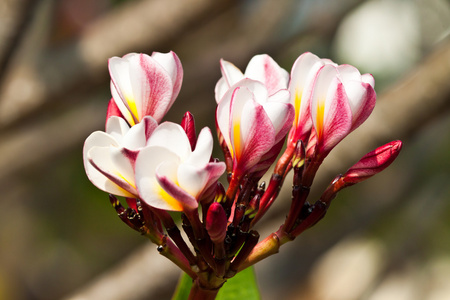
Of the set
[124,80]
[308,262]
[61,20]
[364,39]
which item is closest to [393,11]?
[364,39]

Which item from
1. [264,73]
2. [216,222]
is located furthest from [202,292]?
[264,73]

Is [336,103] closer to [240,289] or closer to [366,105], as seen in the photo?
[366,105]

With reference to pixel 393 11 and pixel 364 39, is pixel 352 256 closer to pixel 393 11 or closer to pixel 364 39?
pixel 364 39

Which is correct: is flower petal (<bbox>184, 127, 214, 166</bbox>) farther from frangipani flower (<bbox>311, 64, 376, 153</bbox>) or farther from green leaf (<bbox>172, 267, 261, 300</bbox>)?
green leaf (<bbox>172, 267, 261, 300</bbox>)

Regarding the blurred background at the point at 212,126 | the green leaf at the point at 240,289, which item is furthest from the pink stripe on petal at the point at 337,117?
the blurred background at the point at 212,126

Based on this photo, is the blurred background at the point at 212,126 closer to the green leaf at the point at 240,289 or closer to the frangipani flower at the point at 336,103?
the green leaf at the point at 240,289

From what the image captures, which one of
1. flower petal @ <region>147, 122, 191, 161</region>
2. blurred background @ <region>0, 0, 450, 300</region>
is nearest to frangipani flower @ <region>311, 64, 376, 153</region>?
flower petal @ <region>147, 122, 191, 161</region>
